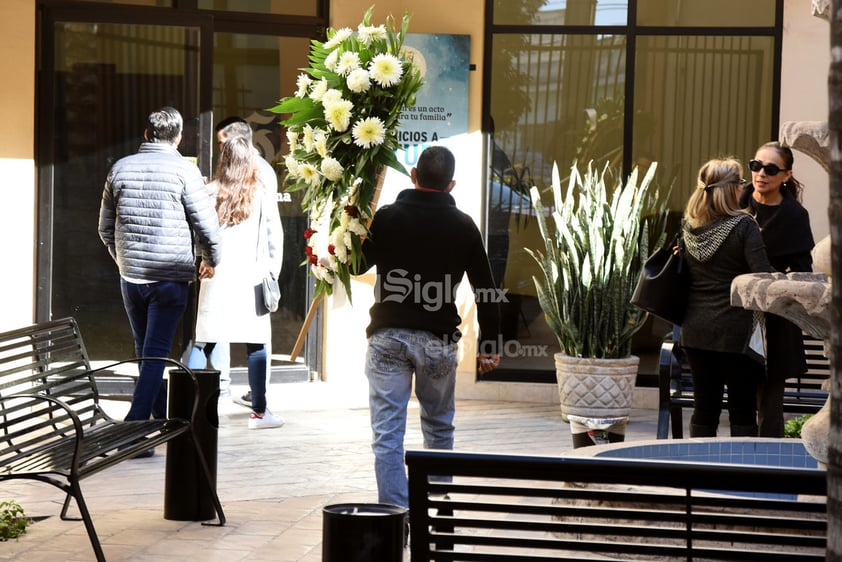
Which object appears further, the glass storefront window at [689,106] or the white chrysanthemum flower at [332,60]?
the glass storefront window at [689,106]

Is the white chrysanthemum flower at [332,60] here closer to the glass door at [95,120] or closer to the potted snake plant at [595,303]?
the potted snake plant at [595,303]

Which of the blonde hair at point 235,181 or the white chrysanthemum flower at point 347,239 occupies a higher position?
the blonde hair at point 235,181

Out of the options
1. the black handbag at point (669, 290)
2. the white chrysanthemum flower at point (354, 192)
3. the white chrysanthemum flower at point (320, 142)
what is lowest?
the black handbag at point (669, 290)

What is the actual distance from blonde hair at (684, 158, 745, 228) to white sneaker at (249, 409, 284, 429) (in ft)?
11.9

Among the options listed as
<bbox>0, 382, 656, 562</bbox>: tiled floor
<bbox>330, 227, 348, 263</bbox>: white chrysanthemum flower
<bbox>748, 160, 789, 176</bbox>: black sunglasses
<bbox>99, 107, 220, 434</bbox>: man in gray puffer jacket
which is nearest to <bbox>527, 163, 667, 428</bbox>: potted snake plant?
<bbox>0, 382, 656, 562</bbox>: tiled floor

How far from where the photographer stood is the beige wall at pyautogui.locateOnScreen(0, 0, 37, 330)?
881 cm

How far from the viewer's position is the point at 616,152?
9594mm

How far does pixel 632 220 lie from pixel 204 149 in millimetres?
3267

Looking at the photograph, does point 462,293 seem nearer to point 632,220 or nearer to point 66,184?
point 632,220

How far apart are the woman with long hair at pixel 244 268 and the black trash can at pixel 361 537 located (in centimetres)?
544

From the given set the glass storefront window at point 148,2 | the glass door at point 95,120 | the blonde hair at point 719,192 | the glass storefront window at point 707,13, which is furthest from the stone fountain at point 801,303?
the glass storefront window at point 148,2

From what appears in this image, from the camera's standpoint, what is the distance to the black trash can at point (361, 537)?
247 centimetres

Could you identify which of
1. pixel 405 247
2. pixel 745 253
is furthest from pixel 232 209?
pixel 745 253

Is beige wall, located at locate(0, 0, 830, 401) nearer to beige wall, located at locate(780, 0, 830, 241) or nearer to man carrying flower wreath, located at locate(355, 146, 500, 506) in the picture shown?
beige wall, located at locate(780, 0, 830, 241)
